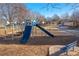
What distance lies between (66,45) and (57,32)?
15 cm

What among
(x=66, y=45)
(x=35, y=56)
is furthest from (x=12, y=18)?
(x=66, y=45)

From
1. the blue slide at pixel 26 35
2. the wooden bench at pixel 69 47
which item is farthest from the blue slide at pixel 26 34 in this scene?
the wooden bench at pixel 69 47

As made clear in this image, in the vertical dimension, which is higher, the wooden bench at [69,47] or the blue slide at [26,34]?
the blue slide at [26,34]

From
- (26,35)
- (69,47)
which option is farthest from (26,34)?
(69,47)

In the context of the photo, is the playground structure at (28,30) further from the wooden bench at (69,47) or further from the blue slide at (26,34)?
the wooden bench at (69,47)

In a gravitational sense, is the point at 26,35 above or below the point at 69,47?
above

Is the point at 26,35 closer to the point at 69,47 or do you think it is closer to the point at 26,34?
the point at 26,34

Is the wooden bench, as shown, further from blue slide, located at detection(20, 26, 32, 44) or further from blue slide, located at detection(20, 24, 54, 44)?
blue slide, located at detection(20, 26, 32, 44)

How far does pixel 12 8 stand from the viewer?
2.05m

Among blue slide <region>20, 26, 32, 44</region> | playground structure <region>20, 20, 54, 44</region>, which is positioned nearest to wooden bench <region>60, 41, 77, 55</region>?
playground structure <region>20, 20, 54, 44</region>

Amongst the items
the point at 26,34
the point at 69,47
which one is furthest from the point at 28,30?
the point at 69,47

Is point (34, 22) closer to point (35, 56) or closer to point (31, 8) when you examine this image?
point (31, 8)

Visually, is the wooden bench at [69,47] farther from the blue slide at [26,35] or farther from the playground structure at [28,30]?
the blue slide at [26,35]

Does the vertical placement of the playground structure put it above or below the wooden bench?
above
